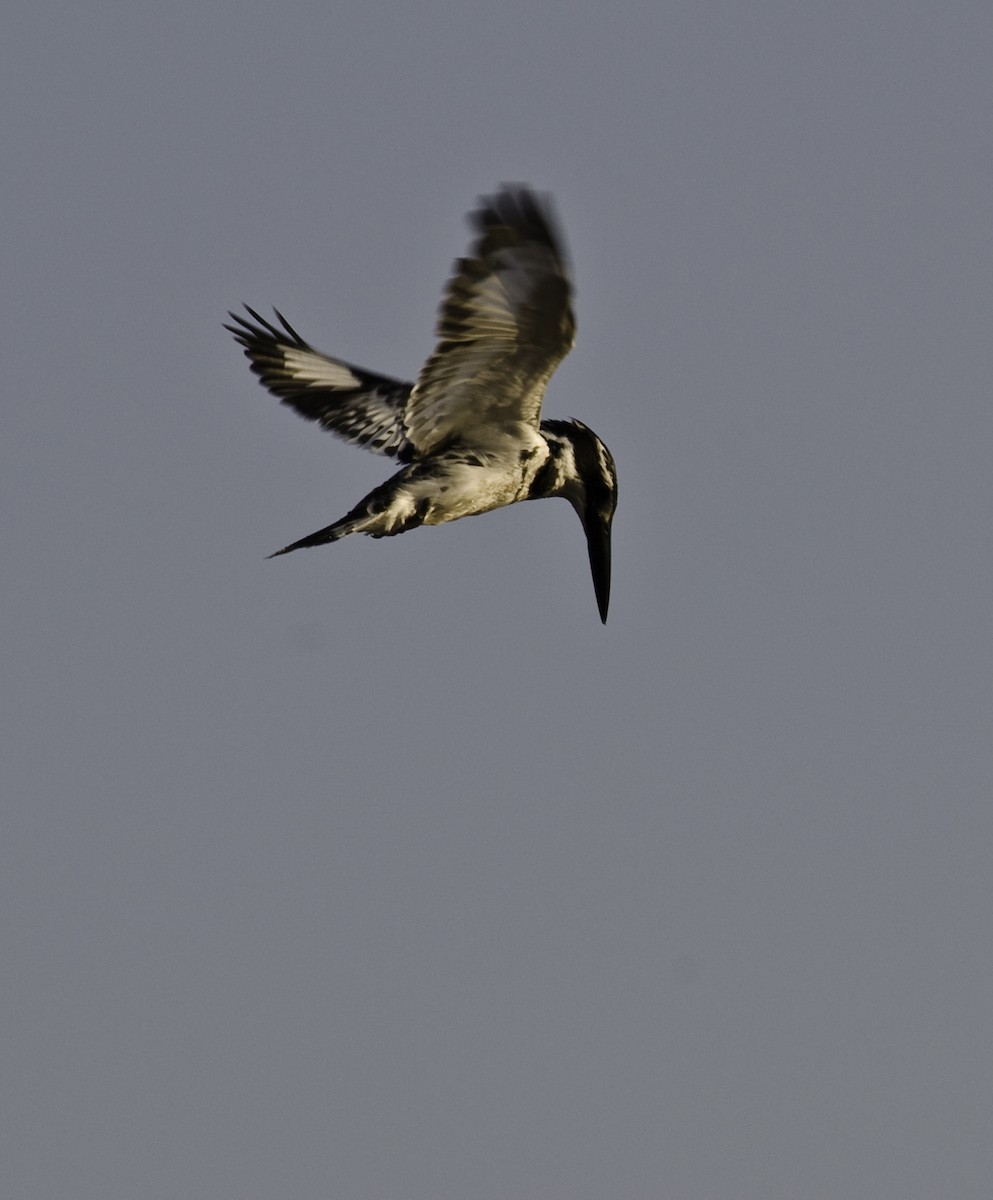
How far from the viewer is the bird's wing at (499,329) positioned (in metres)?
12.3

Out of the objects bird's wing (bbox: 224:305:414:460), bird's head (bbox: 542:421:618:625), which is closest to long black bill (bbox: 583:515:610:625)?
bird's head (bbox: 542:421:618:625)

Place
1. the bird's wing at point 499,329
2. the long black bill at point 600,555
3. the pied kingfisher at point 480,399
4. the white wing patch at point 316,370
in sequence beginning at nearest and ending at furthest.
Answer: the bird's wing at point 499,329 → the pied kingfisher at point 480,399 → the long black bill at point 600,555 → the white wing patch at point 316,370

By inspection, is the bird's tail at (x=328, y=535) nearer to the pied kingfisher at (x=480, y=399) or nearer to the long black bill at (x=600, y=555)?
the pied kingfisher at (x=480, y=399)

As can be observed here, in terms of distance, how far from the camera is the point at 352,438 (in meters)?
18.4

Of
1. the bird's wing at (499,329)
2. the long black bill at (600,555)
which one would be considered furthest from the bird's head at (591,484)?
the bird's wing at (499,329)

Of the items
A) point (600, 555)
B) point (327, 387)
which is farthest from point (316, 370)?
point (600, 555)

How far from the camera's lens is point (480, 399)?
1481 cm

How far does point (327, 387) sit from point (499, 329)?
5.74m

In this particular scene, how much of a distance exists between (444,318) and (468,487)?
2.22 metres

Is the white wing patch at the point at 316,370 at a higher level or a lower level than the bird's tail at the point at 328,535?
higher

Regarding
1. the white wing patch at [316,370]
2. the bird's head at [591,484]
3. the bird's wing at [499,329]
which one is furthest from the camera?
the white wing patch at [316,370]

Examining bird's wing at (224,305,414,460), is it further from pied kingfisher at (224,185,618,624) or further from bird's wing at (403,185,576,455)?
bird's wing at (403,185,576,455)

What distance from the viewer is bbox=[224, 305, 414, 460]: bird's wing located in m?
18.4

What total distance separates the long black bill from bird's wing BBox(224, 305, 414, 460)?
1.74 metres
